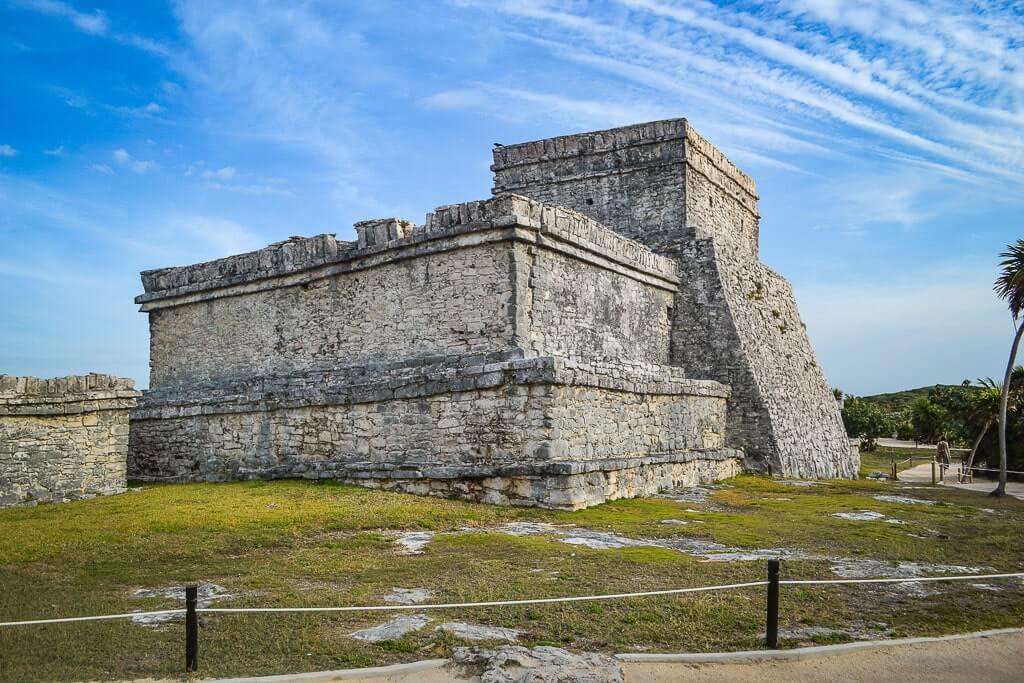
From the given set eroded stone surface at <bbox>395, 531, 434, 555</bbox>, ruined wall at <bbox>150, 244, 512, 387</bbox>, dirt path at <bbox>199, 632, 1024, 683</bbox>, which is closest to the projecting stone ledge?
eroded stone surface at <bbox>395, 531, 434, 555</bbox>

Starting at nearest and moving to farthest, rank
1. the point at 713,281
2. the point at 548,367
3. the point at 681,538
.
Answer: the point at 681,538 < the point at 548,367 < the point at 713,281

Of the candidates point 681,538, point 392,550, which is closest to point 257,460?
point 392,550

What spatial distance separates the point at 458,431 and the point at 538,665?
678 centimetres

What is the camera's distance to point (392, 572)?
740 cm

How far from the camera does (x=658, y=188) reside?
18.6 m

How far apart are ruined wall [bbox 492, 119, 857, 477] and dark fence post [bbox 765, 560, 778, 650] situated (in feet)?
37.1

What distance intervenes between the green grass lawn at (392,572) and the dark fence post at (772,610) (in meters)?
0.15

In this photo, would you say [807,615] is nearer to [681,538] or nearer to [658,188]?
[681,538]

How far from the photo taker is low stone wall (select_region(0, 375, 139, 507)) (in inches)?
449

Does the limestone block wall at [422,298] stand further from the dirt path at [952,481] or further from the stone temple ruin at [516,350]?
the dirt path at [952,481]

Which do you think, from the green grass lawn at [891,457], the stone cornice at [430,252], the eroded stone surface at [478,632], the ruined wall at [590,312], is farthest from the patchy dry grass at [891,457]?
the eroded stone surface at [478,632]

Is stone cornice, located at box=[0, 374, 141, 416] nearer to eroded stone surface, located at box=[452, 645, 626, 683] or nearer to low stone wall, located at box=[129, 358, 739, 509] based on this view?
low stone wall, located at box=[129, 358, 739, 509]

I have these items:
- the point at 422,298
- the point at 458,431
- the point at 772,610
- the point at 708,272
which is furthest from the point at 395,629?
the point at 708,272

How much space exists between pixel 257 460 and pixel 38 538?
16.4ft
